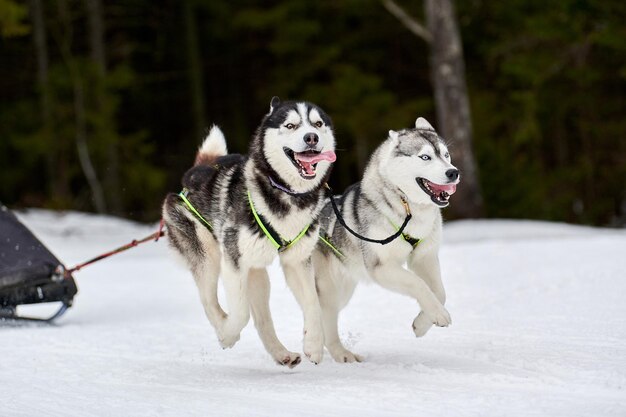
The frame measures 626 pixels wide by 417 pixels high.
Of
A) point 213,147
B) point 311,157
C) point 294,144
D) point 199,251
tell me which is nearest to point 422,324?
point 311,157

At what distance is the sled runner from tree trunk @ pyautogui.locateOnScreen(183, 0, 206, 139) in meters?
15.7

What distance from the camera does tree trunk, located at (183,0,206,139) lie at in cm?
2291

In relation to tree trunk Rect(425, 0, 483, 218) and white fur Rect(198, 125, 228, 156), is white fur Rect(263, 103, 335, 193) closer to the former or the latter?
white fur Rect(198, 125, 228, 156)

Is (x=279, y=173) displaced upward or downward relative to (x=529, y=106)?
upward

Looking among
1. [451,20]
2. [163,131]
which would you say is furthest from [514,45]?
[163,131]

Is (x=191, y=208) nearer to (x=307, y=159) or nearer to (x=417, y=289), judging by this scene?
(x=307, y=159)

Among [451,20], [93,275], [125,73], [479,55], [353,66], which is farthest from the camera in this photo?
[479,55]

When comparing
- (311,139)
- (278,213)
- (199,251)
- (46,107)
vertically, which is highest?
(311,139)

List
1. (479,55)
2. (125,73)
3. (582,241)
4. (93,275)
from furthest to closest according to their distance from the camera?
(479,55) → (125,73) → (93,275) → (582,241)

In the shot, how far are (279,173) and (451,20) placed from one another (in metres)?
9.55

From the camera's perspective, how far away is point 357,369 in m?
5.04

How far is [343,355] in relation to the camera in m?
5.38

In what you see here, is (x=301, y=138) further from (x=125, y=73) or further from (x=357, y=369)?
(x=125, y=73)

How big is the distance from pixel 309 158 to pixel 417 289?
2.95 feet
